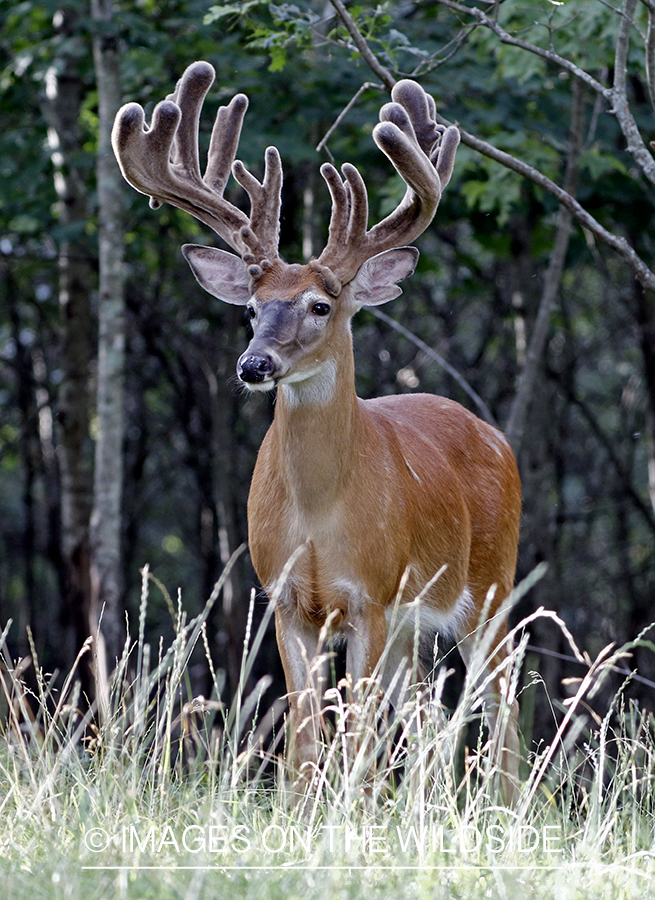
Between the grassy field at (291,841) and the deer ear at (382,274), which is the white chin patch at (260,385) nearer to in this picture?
the deer ear at (382,274)

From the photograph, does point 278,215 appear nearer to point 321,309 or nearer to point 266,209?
point 266,209

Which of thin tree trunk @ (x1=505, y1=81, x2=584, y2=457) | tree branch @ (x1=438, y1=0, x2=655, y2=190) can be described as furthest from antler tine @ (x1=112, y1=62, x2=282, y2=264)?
thin tree trunk @ (x1=505, y1=81, x2=584, y2=457)

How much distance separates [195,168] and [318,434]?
1.52m

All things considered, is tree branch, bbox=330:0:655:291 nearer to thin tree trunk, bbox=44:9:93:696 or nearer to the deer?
the deer

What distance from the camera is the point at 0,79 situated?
9359mm

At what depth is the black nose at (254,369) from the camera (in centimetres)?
442

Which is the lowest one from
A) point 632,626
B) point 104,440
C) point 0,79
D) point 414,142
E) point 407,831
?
point 632,626

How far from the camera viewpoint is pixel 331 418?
4.91m

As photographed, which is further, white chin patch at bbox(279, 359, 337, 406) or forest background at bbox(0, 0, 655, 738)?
forest background at bbox(0, 0, 655, 738)

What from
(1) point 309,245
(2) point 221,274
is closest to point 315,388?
(2) point 221,274

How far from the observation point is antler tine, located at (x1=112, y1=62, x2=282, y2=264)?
17.0 feet

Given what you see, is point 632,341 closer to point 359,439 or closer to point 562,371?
point 562,371

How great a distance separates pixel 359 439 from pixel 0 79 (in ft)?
19.6

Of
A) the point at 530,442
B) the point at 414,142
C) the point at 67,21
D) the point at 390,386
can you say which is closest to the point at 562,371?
the point at 390,386
